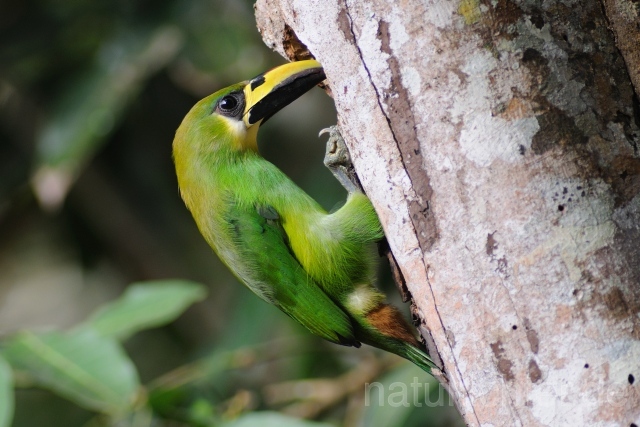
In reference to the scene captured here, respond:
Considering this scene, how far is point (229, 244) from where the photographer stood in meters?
2.71

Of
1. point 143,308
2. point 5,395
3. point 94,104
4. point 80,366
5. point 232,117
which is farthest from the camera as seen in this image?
point 94,104

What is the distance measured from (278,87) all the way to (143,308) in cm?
101

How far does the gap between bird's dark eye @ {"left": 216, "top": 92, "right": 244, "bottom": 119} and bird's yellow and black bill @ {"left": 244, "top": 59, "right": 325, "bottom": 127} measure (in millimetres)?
33

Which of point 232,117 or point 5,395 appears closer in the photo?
point 5,395

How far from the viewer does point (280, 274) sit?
2.63 meters

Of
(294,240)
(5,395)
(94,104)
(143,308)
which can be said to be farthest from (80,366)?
(94,104)

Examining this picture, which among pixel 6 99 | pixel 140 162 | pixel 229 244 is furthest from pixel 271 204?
pixel 6 99

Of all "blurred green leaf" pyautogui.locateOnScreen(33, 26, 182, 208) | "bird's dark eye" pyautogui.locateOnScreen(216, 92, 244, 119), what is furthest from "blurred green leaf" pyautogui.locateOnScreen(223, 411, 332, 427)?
"blurred green leaf" pyautogui.locateOnScreen(33, 26, 182, 208)

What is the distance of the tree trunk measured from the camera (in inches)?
61.8

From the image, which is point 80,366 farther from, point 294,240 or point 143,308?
point 294,240

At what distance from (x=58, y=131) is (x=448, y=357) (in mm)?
2755

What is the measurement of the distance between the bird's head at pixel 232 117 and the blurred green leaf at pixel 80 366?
0.77 m

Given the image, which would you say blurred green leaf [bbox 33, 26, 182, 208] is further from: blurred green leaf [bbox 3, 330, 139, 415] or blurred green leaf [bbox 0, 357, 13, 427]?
blurred green leaf [bbox 0, 357, 13, 427]

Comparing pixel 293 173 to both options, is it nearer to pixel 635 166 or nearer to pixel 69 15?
pixel 69 15
